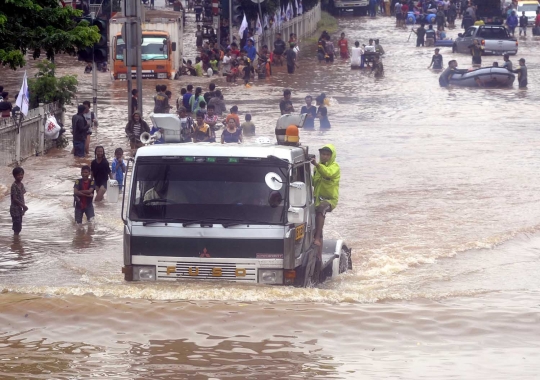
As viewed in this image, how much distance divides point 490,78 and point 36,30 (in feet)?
86.6

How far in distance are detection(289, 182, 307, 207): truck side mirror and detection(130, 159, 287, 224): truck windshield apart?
4.9 inches

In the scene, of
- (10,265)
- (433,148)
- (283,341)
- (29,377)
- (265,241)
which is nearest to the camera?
(29,377)

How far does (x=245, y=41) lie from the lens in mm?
46031

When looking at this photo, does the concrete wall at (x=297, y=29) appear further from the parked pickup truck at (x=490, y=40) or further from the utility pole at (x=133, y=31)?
the utility pole at (x=133, y=31)

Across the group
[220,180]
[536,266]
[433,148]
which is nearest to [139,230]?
[220,180]

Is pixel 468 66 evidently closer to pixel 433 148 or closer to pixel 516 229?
pixel 433 148

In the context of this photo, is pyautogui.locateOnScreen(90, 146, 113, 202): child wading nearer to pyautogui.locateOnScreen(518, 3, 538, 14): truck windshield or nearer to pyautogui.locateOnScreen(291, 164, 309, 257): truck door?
pyautogui.locateOnScreen(291, 164, 309, 257): truck door

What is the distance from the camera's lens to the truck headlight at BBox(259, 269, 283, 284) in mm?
10570

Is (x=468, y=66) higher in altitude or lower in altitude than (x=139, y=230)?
higher

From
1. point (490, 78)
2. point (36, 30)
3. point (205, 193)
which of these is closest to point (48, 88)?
point (36, 30)

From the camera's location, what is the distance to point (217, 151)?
420 inches

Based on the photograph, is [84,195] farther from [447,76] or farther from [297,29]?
[297,29]

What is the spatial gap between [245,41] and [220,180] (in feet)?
118

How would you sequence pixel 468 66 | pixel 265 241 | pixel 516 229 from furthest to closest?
pixel 468 66, pixel 516 229, pixel 265 241
